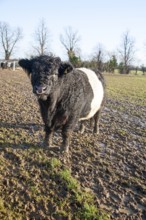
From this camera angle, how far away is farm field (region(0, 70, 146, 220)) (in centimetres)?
388

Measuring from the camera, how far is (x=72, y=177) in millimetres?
4781

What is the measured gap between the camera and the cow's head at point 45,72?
4660mm

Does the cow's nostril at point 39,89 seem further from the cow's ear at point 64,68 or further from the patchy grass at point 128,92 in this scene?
the patchy grass at point 128,92

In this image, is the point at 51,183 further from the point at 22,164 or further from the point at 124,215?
the point at 124,215

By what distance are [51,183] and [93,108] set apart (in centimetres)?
266

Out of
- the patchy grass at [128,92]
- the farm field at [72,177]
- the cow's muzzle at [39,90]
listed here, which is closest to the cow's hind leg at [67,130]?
the farm field at [72,177]

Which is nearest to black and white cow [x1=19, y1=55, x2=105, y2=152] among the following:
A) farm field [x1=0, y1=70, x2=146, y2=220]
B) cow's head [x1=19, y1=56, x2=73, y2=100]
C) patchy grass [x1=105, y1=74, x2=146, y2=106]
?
cow's head [x1=19, y1=56, x2=73, y2=100]

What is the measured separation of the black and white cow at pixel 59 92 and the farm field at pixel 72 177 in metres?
0.60

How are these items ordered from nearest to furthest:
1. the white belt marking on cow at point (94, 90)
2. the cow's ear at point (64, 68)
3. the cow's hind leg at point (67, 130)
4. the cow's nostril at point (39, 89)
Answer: the cow's nostril at point (39, 89), the cow's ear at point (64, 68), the cow's hind leg at point (67, 130), the white belt marking on cow at point (94, 90)

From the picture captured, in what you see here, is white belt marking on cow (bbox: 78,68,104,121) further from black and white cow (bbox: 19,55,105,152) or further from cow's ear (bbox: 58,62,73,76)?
cow's ear (bbox: 58,62,73,76)

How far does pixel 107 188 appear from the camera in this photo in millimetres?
4664

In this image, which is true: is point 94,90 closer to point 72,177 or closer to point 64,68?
point 64,68

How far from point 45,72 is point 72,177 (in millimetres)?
1759

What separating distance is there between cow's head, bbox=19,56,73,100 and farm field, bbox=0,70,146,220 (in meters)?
1.24
